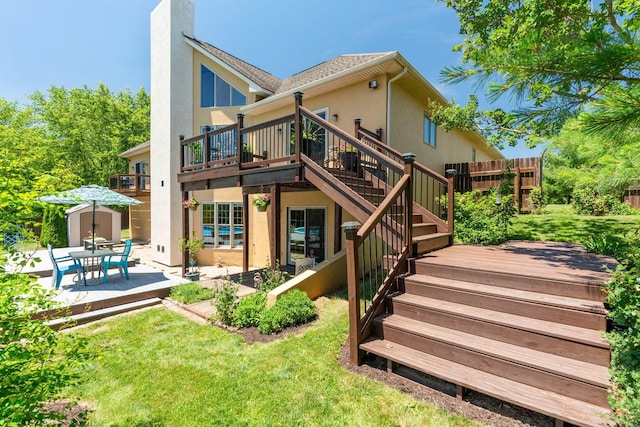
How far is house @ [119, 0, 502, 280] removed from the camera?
27.2 feet

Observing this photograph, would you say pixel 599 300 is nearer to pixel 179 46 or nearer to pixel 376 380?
pixel 376 380

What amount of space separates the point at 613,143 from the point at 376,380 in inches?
140

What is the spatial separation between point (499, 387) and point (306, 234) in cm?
759

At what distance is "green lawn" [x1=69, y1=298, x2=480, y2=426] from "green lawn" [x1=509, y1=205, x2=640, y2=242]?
6.18m

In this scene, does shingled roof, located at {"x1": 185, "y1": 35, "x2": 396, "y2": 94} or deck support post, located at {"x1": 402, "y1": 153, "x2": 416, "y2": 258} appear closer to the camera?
deck support post, located at {"x1": 402, "y1": 153, "x2": 416, "y2": 258}

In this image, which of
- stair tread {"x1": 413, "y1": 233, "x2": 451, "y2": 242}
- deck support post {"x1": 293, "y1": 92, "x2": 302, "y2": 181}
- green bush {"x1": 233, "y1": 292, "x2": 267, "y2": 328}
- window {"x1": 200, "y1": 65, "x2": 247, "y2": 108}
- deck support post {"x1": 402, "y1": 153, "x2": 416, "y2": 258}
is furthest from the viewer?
window {"x1": 200, "y1": 65, "x2": 247, "y2": 108}

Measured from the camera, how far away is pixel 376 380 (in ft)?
10.7

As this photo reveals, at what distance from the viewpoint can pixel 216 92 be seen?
11.9 m

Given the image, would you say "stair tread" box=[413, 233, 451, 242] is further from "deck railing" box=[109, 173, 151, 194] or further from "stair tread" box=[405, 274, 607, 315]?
"deck railing" box=[109, 173, 151, 194]

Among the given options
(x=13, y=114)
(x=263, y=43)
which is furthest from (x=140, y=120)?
(x=263, y=43)

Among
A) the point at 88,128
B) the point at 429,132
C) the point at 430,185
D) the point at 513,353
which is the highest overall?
the point at 88,128

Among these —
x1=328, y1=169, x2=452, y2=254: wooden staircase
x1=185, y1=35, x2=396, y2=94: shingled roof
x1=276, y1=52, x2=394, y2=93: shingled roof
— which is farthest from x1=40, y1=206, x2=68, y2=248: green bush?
x1=328, y1=169, x2=452, y2=254: wooden staircase


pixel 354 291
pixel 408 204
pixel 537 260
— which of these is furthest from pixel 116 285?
pixel 537 260

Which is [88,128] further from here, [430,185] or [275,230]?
[430,185]
